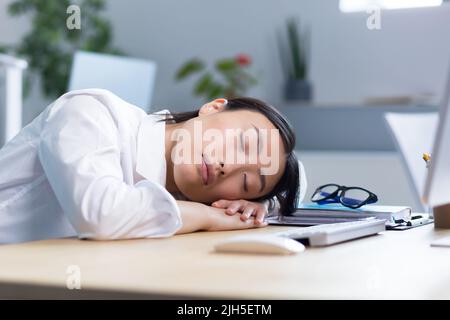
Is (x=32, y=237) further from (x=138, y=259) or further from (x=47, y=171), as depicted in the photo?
(x=138, y=259)

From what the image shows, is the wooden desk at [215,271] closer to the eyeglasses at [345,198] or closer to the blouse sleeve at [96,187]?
the blouse sleeve at [96,187]

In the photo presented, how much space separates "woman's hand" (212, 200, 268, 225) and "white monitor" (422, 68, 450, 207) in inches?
18.9

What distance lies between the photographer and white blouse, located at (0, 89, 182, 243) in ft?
3.60

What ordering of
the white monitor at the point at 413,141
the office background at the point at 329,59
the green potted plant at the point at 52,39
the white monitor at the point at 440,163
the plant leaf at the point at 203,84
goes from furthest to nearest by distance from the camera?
the green potted plant at the point at 52,39 → the plant leaf at the point at 203,84 → the office background at the point at 329,59 → the white monitor at the point at 413,141 → the white monitor at the point at 440,163

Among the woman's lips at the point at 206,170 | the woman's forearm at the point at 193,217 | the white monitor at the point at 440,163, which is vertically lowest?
the woman's forearm at the point at 193,217

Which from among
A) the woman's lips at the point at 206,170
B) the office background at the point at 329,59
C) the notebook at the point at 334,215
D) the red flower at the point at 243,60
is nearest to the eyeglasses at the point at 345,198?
the notebook at the point at 334,215

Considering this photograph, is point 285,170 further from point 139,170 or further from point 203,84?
point 203,84

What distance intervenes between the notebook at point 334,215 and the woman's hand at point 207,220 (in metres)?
0.09

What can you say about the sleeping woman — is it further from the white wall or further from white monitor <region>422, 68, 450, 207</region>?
the white wall

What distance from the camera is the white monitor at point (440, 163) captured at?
0.84 meters

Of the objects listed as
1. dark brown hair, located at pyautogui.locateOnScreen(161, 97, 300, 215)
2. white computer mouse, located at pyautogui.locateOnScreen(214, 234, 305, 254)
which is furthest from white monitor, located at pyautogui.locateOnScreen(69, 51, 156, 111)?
white computer mouse, located at pyautogui.locateOnScreen(214, 234, 305, 254)

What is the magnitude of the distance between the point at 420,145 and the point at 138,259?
155 cm

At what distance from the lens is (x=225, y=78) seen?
4156 millimetres

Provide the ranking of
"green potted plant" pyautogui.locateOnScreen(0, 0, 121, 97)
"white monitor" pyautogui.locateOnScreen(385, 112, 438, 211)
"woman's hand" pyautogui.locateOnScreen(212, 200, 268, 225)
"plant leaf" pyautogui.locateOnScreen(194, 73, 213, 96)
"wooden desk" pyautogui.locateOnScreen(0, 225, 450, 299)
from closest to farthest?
"wooden desk" pyautogui.locateOnScreen(0, 225, 450, 299) < "woman's hand" pyautogui.locateOnScreen(212, 200, 268, 225) < "white monitor" pyautogui.locateOnScreen(385, 112, 438, 211) < "plant leaf" pyautogui.locateOnScreen(194, 73, 213, 96) < "green potted plant" pyautogui.locateOnScreen(0, 0, 121, 97)
